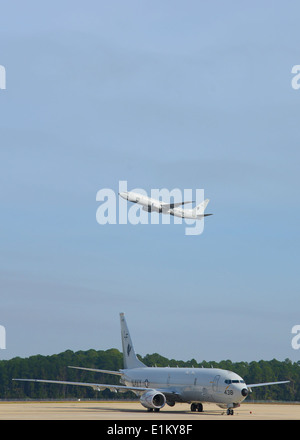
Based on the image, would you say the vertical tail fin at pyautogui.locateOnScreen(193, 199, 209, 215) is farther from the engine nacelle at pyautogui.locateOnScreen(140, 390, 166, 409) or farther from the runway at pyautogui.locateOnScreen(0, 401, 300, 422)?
Answer: the engine nacelle at pyautogui.locateOnScreen(140, 390, 166, 409)

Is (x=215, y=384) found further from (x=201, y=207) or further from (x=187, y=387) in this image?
(x=201, y=207)

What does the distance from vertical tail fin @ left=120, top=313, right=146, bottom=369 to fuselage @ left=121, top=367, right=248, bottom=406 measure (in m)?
4.53

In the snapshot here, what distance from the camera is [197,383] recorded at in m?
76.7

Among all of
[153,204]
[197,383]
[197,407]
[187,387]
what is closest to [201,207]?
[153,204]

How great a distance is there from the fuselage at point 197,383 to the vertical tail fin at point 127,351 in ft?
14.9

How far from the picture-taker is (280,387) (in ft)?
626

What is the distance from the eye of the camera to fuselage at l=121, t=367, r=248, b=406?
238ft

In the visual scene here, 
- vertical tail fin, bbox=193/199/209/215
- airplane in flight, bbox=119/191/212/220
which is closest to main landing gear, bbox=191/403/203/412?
airplane in flight, bbox=119/191/212/220

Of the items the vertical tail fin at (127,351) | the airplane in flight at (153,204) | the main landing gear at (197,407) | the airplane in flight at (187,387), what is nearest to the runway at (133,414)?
the main landing gear at (197,407)

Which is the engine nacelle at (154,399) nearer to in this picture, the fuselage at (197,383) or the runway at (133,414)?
the runway at (133,414)

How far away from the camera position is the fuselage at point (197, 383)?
72688 mm

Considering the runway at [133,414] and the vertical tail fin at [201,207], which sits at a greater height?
the vertical tail fin at [201,207]

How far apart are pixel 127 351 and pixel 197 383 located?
21312 millimetres
